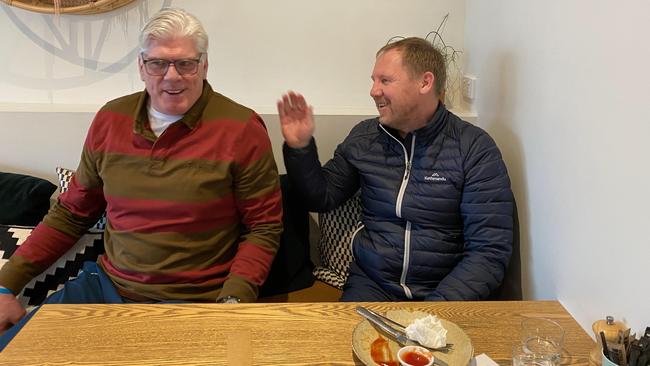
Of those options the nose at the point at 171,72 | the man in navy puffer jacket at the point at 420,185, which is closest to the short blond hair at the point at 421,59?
the man in navy puffer jacket at the point at 420,185

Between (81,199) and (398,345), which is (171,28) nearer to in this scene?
(81,199)

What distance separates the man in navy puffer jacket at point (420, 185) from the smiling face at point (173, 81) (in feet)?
0.88

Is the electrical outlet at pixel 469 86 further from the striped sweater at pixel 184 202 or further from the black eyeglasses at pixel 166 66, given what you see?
the black eyeglasses at pixel 166 66

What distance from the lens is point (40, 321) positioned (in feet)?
4.28

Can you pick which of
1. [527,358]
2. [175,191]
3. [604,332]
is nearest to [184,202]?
[175,191]

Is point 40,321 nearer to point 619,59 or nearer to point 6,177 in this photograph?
point 6,177

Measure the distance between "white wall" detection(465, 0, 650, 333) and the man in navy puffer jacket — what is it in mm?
127

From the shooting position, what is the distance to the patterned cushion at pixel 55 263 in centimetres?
182

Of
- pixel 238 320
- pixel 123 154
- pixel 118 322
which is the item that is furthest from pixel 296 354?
pixel 123 154

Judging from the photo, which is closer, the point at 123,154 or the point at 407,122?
the point at 123,154

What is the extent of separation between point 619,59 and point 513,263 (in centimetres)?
82

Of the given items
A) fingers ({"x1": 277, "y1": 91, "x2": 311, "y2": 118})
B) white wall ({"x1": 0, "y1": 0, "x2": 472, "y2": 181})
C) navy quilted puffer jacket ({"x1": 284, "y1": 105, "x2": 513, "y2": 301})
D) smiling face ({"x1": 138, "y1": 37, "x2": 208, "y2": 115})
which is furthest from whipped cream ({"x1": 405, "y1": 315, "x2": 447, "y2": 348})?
white wall ({"x1": 0, "y1": 0, "x2": 472, "y2": 181})

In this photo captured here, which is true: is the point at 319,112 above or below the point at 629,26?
below

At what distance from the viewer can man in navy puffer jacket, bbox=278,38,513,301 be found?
5.73ft
